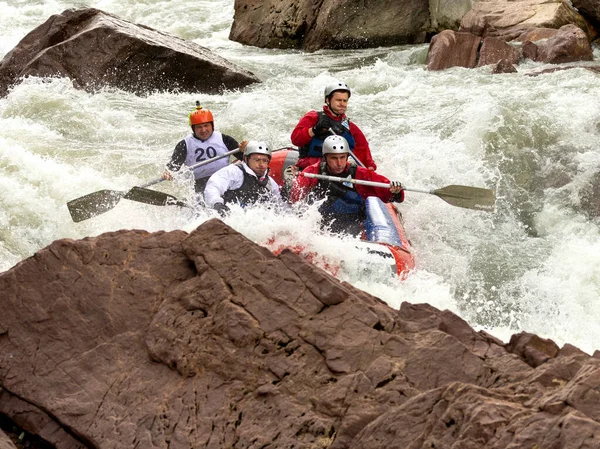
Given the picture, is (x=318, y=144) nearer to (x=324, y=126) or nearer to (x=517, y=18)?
(x=324, y=126)

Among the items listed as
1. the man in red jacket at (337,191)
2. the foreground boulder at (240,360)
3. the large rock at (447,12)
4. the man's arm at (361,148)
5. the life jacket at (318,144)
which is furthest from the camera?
the large rock at (447,12)

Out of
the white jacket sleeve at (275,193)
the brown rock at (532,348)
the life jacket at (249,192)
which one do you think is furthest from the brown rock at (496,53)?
the brown rock at (532,348)

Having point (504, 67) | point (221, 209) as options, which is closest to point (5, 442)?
point (221, 209)

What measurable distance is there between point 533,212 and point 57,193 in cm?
506

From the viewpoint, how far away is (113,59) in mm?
13609

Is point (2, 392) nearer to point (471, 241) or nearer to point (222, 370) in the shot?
point (222, 370)

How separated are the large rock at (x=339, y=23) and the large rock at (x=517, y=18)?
1217 mm

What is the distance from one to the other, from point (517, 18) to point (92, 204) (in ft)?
31.7

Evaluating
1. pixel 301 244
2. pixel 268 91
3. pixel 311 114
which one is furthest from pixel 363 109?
pixel 301 244

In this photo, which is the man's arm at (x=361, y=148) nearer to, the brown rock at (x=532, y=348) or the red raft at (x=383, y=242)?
the red raft at (x=383, y=242)

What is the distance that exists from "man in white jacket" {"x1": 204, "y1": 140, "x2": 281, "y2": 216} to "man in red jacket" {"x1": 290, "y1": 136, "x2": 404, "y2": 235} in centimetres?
27

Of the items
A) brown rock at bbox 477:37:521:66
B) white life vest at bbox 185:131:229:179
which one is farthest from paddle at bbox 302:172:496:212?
brown rock at bbox 477:37:521:66

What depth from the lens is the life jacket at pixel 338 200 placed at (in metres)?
7.91

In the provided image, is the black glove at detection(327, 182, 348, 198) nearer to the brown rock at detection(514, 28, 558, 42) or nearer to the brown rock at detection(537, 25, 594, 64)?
the brown rock at detection(537, 25, 594, 64)
